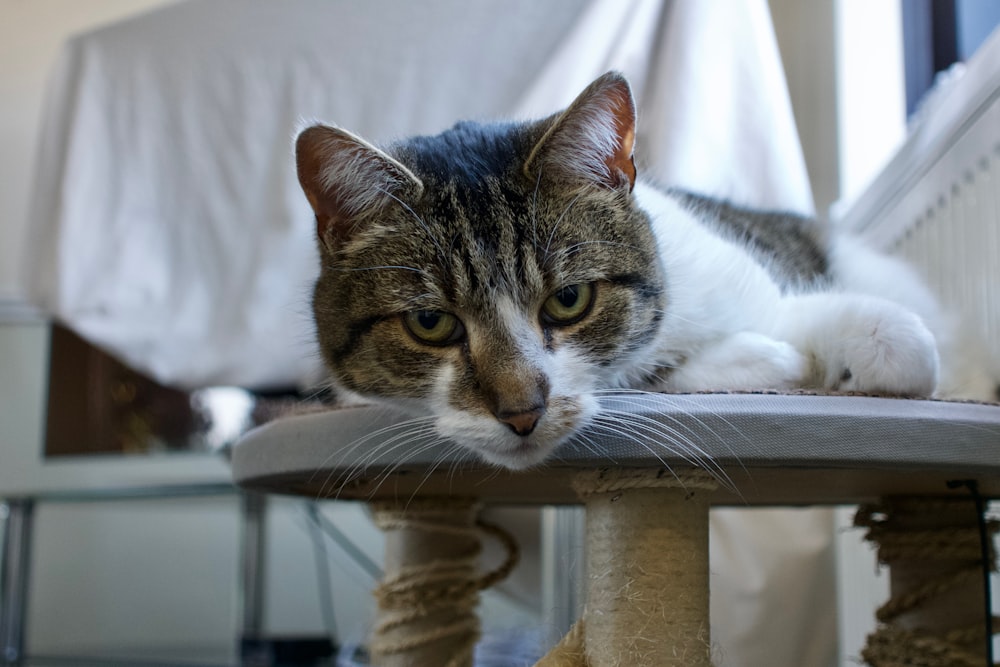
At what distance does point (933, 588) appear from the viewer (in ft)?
2.97

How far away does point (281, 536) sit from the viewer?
299 centimetres

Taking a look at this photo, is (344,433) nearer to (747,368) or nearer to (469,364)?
(469,364)

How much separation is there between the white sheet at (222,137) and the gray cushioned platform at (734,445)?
894mm

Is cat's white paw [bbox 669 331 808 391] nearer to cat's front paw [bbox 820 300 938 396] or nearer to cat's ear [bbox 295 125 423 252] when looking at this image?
Answer: cat's front paw [bbox 820 300 938 396]

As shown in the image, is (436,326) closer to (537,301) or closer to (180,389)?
(537,301)

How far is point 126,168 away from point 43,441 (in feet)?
3.55

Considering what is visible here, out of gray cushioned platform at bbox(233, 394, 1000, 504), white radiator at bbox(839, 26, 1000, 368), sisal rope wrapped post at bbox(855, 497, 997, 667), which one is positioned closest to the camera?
gray cushioned platform at bbox(233, 394, 1000, 504)

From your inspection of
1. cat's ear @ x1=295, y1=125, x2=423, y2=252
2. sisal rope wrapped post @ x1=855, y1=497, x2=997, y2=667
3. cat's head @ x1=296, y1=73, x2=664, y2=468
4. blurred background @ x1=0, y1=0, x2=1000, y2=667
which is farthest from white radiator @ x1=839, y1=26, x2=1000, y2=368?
cat's ear @ x1=295, y1=125, x2=423, y2=252

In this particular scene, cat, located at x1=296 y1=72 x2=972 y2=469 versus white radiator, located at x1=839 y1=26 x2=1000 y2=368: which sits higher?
white radiator, located at x1=839 y1=26 x2=1000 y2=368

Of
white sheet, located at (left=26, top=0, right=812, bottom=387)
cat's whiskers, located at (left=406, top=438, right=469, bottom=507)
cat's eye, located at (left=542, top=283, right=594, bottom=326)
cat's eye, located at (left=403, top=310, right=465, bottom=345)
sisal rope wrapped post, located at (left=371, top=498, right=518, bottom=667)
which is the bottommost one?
sisal rope wrapped post, located at (left=371, top=498, right=518, bottom=667)

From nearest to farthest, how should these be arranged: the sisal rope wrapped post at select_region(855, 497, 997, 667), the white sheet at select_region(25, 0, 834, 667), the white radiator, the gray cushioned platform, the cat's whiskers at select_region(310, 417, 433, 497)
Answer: the gray cushioned platform, the cat's whiskers at select_region(310, 417, 433, 497), the sisal rope wrapped post at select_region(855, 497, 997, 667), the white radiator, the white sheet at select_region(25, 0, 834, 667)

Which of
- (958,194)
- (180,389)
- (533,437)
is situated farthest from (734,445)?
(180,389)

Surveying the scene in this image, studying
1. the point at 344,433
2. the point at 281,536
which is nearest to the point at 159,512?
the point at 281,536

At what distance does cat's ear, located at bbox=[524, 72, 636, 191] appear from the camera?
79cm
